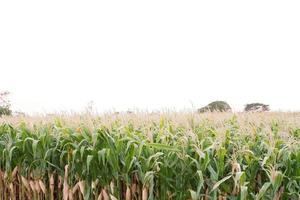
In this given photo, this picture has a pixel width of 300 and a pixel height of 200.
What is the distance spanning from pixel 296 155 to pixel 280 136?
111 centimetres

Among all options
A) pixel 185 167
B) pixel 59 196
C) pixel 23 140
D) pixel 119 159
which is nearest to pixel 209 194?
pixel 185 167

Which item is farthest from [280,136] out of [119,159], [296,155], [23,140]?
[23,140]

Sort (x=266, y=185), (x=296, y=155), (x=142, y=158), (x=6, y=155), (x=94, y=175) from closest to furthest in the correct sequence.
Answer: (x=266, y=185)
(x=296, y=155)
(x=142, y=158)
(x=94, y=175)
(x=6, y=155)

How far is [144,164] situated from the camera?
4027mm

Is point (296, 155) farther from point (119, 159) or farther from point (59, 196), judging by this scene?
point (59, 196)

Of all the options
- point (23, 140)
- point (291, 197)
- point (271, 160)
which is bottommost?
point (291, 197)

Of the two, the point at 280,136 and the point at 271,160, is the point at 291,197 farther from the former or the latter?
the point at 280,136

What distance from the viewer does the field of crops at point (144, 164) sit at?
3.73 m

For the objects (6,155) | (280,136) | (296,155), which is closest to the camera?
(296,155)

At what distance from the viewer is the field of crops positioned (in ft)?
12.2

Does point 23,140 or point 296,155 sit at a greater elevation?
point 23,140

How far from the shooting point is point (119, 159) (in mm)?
4262

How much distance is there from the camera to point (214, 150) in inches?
161

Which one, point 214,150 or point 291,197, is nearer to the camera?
point 291,197
